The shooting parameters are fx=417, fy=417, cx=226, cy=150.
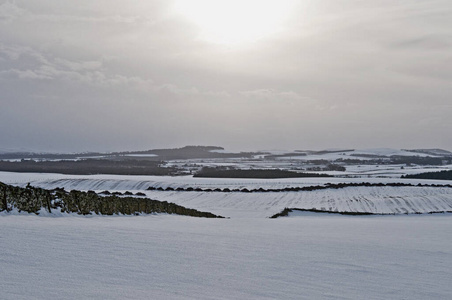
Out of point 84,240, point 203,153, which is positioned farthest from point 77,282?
point 203,153

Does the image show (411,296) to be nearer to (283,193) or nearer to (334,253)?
(334,253)

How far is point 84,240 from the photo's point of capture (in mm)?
7039

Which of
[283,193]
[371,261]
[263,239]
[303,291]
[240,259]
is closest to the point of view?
[303,291]

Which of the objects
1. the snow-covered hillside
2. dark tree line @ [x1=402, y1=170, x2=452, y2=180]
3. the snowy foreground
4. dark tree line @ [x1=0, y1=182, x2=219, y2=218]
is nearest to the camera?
the snowy foreground

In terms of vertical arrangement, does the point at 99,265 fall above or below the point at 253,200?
above

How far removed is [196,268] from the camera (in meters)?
5.88

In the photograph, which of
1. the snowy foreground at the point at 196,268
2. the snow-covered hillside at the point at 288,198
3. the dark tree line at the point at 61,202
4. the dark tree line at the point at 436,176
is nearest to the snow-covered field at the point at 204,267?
the snowy foreground at the point at 196,268

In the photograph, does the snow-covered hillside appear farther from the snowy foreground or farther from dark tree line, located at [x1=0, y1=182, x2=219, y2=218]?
the snowy foreground

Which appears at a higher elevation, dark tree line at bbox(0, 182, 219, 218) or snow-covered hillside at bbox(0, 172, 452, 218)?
dark tree line at bbox(0, 182, 219, 218)

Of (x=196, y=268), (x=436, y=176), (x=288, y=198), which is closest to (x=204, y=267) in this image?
(x=196, y=268)

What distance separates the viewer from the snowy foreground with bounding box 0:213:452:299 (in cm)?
475

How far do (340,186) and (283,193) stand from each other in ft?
31.6

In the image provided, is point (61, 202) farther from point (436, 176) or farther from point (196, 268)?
point (436, 176)

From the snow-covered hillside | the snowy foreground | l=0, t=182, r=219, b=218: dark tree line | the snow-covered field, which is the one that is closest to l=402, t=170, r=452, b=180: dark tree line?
the snow-covered hillside
